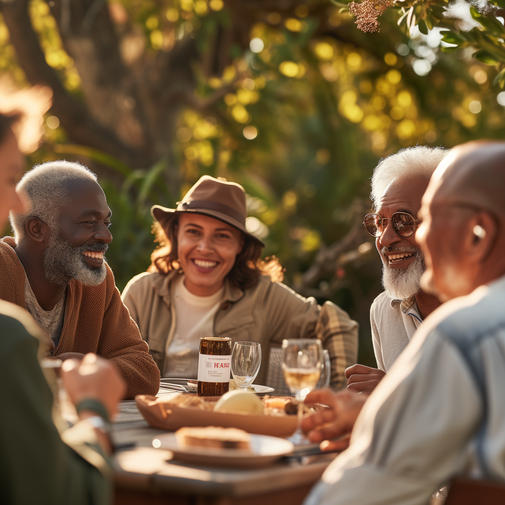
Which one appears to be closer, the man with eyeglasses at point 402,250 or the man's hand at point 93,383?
the man's hand at point 93,383

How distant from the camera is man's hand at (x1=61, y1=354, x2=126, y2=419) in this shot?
66.9 inches

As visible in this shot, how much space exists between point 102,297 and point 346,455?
7.00 ft

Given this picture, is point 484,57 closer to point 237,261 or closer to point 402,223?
point 402,223

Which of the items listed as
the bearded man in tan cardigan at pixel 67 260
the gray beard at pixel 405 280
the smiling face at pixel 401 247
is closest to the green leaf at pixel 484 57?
the smiling face at pixel 401 247

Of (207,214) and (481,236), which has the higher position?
(207,214)

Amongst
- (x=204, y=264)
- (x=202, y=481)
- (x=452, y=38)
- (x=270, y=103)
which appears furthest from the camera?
(x=270, y=103)

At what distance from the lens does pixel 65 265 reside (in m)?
3.17

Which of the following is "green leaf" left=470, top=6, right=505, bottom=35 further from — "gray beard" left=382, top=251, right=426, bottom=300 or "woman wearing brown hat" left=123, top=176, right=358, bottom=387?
"woman wearing brown hat" left=123, top=176, right=358, bottom=387

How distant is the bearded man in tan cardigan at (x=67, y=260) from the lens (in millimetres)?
3199

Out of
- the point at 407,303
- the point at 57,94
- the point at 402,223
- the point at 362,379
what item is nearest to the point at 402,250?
the point at 402,223

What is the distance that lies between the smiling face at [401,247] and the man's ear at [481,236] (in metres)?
1.71

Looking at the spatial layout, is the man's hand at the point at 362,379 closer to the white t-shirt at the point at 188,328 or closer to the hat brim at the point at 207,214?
the white t-shirt at the point at 188,328

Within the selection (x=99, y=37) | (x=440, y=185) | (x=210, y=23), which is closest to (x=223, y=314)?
(x=440, y=185)

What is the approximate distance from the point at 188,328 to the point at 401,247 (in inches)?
63.9
